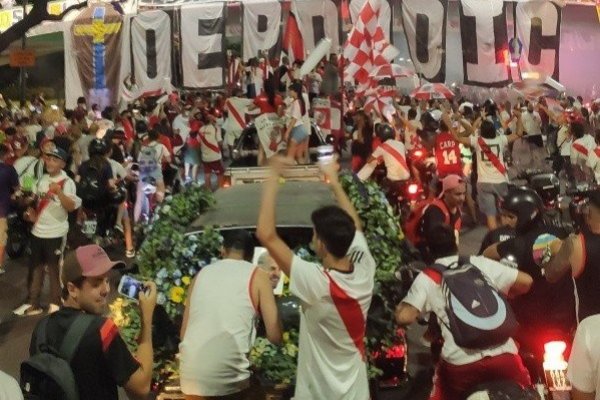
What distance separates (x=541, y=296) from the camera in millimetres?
5383

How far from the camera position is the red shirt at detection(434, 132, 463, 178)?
12.0 m

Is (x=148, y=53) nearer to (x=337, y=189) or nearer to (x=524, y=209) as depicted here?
(x=524, y=209)

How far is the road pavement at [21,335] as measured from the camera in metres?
7.41

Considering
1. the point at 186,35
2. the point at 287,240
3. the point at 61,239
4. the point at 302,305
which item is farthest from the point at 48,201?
the point at 186,35

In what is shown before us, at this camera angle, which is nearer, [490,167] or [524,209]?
[524,209]

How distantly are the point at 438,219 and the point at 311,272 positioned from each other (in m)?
3.56

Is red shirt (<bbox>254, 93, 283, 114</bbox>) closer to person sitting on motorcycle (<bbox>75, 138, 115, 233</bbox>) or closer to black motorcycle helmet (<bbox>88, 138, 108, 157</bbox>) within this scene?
black motorcycle helmet (<bbox>88, 138, 108, 157</bbox>)

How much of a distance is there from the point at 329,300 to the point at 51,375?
1.35 m

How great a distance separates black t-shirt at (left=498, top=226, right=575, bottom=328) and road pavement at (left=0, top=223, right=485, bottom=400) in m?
1.92

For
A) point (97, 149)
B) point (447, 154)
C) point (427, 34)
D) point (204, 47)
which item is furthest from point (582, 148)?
point (204, 47)

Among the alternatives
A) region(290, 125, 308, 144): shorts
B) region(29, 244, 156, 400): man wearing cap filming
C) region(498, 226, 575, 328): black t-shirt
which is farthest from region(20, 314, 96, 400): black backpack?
region(290, 125, 308, 144): shorts

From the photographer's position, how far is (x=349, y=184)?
7.43m

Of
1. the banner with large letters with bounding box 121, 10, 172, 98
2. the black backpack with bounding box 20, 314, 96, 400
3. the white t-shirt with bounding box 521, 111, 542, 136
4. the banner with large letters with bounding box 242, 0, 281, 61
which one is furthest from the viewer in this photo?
the banner with large letters with bounding box 242, 0, 281, 61

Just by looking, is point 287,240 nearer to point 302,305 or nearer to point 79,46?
point 302,305
